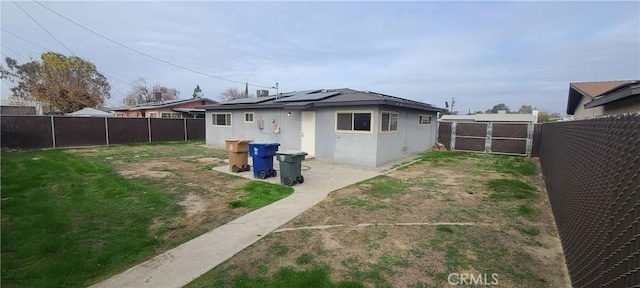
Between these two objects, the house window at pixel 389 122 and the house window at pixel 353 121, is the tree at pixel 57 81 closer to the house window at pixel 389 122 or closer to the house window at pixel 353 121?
the house window at pixel 353 121

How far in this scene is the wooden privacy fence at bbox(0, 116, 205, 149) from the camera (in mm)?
14258

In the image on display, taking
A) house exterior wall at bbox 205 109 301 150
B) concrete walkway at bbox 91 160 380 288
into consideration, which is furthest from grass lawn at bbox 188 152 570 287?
house exterior wall at bbox 205 109 301 150

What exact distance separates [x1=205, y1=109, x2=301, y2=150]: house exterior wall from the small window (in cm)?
240

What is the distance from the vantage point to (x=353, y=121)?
10.7 metres

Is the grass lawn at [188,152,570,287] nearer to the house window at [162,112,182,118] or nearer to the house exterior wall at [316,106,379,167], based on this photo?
the house exterior wall at [316,106,379,167]

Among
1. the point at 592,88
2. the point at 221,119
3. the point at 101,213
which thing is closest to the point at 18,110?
the point at 221,119

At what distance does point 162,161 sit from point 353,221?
9.72 m

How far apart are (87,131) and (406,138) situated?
18.2 meters

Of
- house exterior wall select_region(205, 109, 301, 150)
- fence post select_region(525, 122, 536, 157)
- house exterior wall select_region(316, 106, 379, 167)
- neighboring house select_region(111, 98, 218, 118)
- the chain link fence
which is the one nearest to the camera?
the chain link fence

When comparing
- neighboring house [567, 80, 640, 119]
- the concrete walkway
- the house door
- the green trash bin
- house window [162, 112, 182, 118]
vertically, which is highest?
neighboring house [567, 80, 640, 119]

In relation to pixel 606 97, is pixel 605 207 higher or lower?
lower

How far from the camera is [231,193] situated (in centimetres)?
693

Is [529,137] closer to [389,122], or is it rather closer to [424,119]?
[424,119]

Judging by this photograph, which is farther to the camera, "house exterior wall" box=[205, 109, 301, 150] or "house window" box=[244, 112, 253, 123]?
"house window" box=[244, 112, 253, 123]
